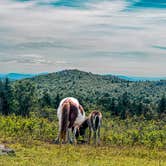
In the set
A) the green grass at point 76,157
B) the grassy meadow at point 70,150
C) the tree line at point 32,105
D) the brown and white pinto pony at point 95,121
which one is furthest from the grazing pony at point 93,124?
the tree line at point 32,105

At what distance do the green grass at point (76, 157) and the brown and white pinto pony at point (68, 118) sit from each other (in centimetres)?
189

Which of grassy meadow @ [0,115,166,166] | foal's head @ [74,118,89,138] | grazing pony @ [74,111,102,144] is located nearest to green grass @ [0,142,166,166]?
grassy meadow @ [0,115,166,166]

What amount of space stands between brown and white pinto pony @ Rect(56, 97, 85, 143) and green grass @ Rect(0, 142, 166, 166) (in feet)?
6.21

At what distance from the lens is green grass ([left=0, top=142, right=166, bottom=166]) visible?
12281 millimetres

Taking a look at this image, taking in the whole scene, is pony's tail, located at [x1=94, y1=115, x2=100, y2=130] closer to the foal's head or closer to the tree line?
the foal's head

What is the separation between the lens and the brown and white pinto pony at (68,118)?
59.0 feet

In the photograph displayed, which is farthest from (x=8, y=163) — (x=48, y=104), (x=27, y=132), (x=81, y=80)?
(x=81, y=80)

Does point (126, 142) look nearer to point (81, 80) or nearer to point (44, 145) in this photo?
point (44, 145)

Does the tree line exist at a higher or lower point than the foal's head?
lower

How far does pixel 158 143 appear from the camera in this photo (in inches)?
783

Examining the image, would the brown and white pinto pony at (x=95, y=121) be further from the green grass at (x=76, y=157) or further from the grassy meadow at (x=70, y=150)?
the green grass at (x=76, y=157)

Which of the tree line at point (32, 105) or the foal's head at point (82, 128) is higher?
the foal's head at point (82, 128)

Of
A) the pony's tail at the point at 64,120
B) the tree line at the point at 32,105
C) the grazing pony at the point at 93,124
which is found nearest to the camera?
the pony's tail at the point at 64,120

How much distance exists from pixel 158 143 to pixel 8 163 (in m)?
10.1
